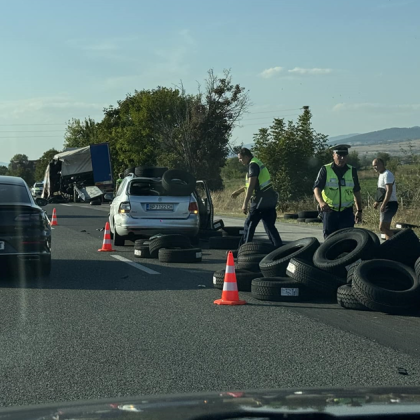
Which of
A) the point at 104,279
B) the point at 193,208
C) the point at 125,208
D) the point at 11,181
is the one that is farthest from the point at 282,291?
the point at 125,208

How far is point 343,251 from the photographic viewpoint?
34.9 ft

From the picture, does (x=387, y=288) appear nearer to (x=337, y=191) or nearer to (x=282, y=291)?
(x=282, y=291)

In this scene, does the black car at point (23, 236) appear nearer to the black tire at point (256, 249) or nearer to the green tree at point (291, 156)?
the black tire at point (256, 249)

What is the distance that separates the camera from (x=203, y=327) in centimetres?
783

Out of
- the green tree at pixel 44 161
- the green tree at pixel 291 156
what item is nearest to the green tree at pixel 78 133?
the green tree at pixel 44 161

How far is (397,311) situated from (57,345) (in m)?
3.73

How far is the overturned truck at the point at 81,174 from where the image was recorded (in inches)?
1928

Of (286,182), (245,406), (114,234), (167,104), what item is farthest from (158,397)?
(167,104)

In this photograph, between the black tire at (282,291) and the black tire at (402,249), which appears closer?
the black tire at (282,291)

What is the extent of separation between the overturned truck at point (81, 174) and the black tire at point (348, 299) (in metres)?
40.2

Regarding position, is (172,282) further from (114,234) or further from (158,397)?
(158,397)

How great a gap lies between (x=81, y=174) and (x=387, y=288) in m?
43.0

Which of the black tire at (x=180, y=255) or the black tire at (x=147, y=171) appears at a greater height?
the black tire at (x=147, y=171)

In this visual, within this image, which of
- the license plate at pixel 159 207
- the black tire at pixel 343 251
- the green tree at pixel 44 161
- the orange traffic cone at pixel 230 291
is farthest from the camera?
the green tree at pixel 44 161
